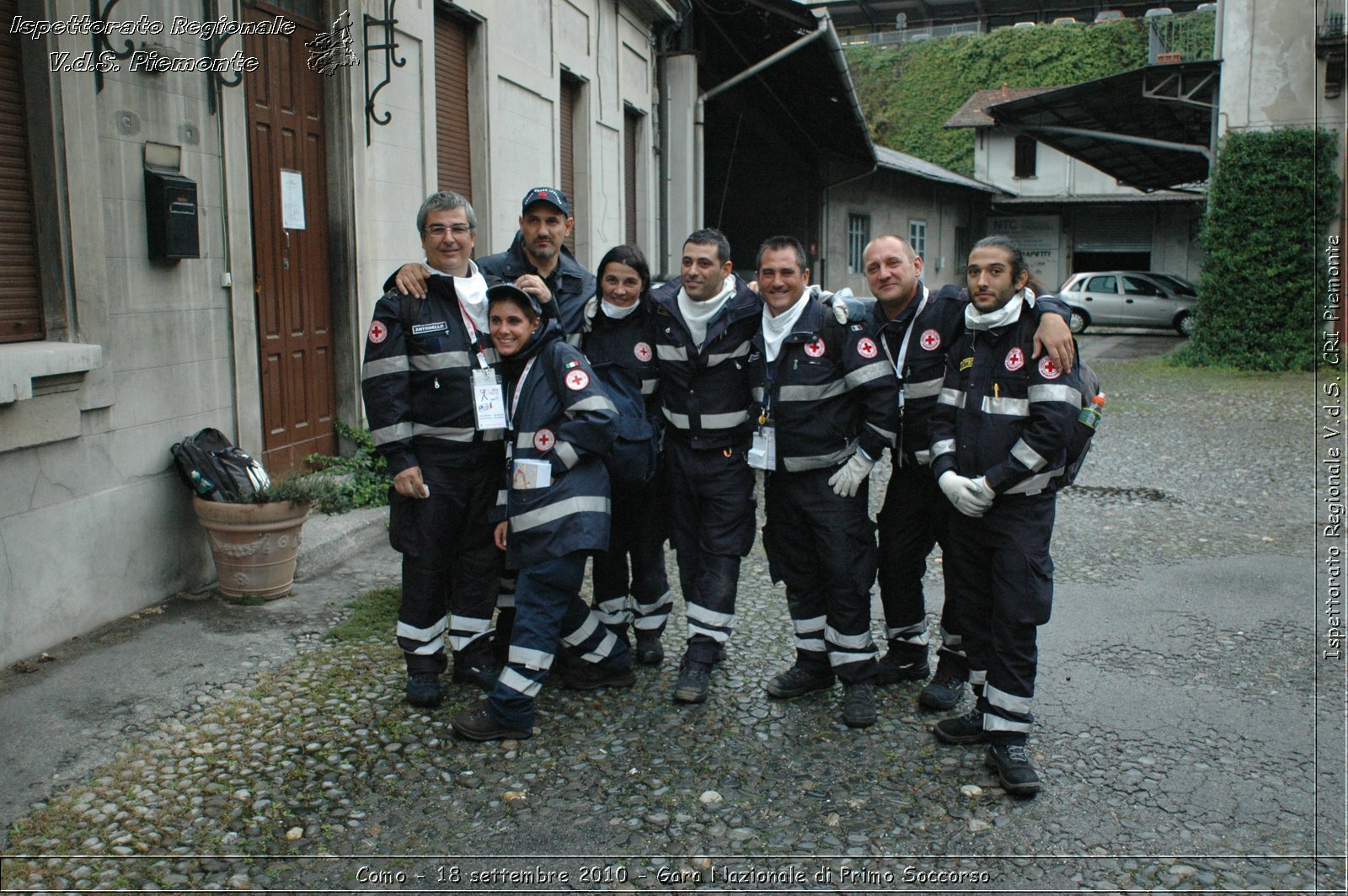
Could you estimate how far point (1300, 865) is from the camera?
324 cm

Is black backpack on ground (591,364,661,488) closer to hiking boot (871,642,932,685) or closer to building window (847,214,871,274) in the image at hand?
hiking boot (871,642,932,685)

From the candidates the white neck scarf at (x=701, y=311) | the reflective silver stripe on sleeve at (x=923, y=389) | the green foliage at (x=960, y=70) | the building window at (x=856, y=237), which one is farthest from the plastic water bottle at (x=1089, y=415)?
the green foliage at (x=960, y=70)

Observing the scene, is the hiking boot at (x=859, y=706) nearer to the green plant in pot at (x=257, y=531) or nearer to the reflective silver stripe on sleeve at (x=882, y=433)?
the reflective silver stripe on sleeve at (x=882, y=433)

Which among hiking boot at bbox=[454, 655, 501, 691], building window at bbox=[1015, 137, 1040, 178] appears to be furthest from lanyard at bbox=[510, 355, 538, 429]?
building window at bbox=[1015, 137, 1040, 178]

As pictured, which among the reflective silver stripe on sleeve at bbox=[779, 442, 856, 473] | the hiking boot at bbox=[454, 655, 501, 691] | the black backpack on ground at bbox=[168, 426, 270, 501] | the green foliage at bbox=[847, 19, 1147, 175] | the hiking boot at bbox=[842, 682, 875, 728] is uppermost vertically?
the green foliage at bbox=[847, 19, 1147, 175]

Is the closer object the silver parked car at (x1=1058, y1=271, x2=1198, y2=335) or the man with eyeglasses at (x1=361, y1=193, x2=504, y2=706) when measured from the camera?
the man with eyeglasses at (x1=361, y1=193, x2=504, y2=706)

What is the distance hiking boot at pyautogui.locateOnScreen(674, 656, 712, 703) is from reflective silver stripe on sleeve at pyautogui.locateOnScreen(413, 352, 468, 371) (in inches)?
61.2

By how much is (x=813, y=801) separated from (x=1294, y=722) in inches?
80.4

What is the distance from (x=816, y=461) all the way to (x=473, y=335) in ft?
4.74

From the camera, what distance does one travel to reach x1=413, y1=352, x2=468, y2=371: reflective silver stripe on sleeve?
4.31 meters

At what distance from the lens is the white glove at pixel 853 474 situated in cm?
422

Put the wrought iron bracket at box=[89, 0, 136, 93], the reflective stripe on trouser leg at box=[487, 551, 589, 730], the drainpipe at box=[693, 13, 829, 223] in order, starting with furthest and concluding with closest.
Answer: the drainpipe at box=[693, 13, 829, 223], the wrought iron bracket at box=[89, 0, 136, 93], the reflective stripe on trouser leg at box=[487, 551, 589, 730]

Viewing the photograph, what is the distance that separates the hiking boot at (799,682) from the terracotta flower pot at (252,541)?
2.52 metres

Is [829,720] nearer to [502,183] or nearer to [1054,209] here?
[502,183]
